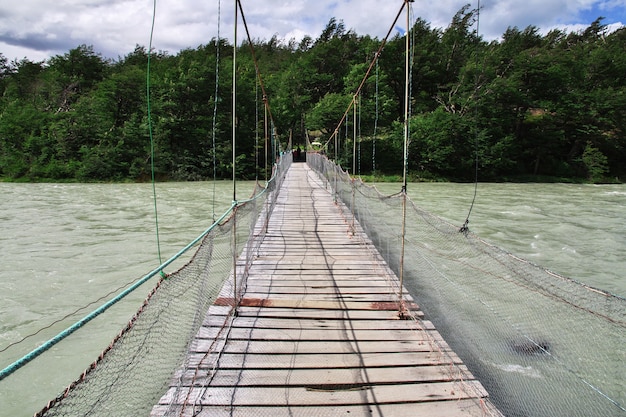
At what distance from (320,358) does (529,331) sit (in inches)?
97.3

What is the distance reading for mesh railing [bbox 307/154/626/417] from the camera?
2.48 m

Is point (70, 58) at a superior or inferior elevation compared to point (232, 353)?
superior

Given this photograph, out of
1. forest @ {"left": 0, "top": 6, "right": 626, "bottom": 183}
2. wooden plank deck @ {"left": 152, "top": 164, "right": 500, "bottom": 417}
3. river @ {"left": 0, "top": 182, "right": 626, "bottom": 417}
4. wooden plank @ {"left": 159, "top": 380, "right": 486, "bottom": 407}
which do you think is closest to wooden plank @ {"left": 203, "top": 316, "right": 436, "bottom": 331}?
wooden plank deck @ {"left": 152, "top": 164, "right": 500, "bottom": 417}

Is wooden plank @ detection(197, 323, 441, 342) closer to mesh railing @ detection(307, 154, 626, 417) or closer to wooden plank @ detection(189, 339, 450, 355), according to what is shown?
wooden plank @ detection(189, 339, 450, 355)

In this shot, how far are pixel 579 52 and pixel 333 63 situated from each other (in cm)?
2054

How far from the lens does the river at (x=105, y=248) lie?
148 inches

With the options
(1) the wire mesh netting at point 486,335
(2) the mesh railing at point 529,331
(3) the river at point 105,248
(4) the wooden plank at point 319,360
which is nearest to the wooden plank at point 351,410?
(4) the wooden plank at point 319,360

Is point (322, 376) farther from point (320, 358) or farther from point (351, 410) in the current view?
point (351, 410)

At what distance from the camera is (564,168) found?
1043 inches

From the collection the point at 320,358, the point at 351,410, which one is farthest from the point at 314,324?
the point at 351,410

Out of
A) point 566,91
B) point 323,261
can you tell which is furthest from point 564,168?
point 323,261

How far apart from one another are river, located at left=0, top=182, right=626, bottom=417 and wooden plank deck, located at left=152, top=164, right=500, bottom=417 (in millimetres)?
1462

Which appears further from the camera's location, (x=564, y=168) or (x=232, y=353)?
(x=564, y=168)

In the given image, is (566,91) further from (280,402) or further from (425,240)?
(280,402)
